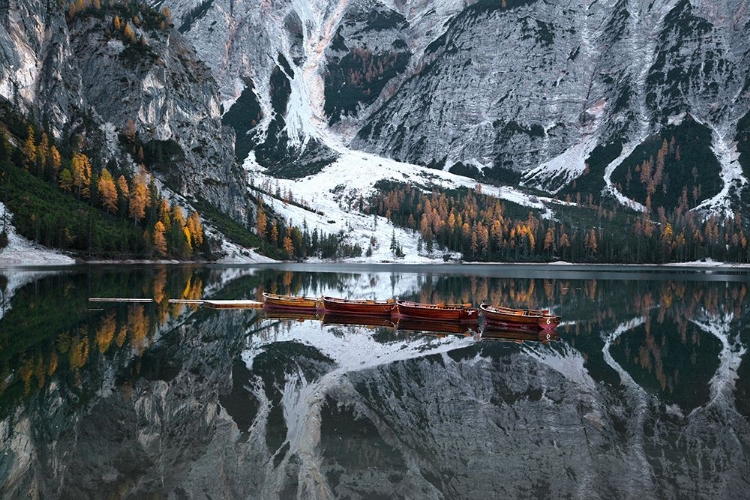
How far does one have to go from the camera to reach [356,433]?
17656 mm

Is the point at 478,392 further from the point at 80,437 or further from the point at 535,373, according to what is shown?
the point at 80,437

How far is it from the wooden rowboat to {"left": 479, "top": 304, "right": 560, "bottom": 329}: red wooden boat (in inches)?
625

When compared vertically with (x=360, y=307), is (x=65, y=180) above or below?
above

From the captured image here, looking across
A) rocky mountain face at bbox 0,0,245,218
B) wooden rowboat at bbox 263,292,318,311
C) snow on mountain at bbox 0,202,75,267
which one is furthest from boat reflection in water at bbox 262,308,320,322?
rocky mountain face at bbox 0,0,245,218

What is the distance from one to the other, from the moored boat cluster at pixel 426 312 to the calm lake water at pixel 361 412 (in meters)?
2.87

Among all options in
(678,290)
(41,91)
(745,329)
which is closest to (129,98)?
(41,91)

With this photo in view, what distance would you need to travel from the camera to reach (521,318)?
41.8 m

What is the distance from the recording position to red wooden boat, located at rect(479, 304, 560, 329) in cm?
4091

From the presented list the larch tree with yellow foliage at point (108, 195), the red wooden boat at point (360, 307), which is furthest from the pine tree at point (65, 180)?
the red wooden boat at point (360, 307)

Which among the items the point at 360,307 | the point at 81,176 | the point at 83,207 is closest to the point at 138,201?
the point at 81,176

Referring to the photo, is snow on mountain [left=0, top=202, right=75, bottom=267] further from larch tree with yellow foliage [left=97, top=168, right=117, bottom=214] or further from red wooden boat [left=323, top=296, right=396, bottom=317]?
red wooden boat [left=323, top=296, right=396, bottom=317]

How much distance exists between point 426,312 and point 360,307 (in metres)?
6.33

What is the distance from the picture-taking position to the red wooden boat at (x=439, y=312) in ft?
147

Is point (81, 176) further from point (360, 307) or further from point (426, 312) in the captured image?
point (426, 312)
